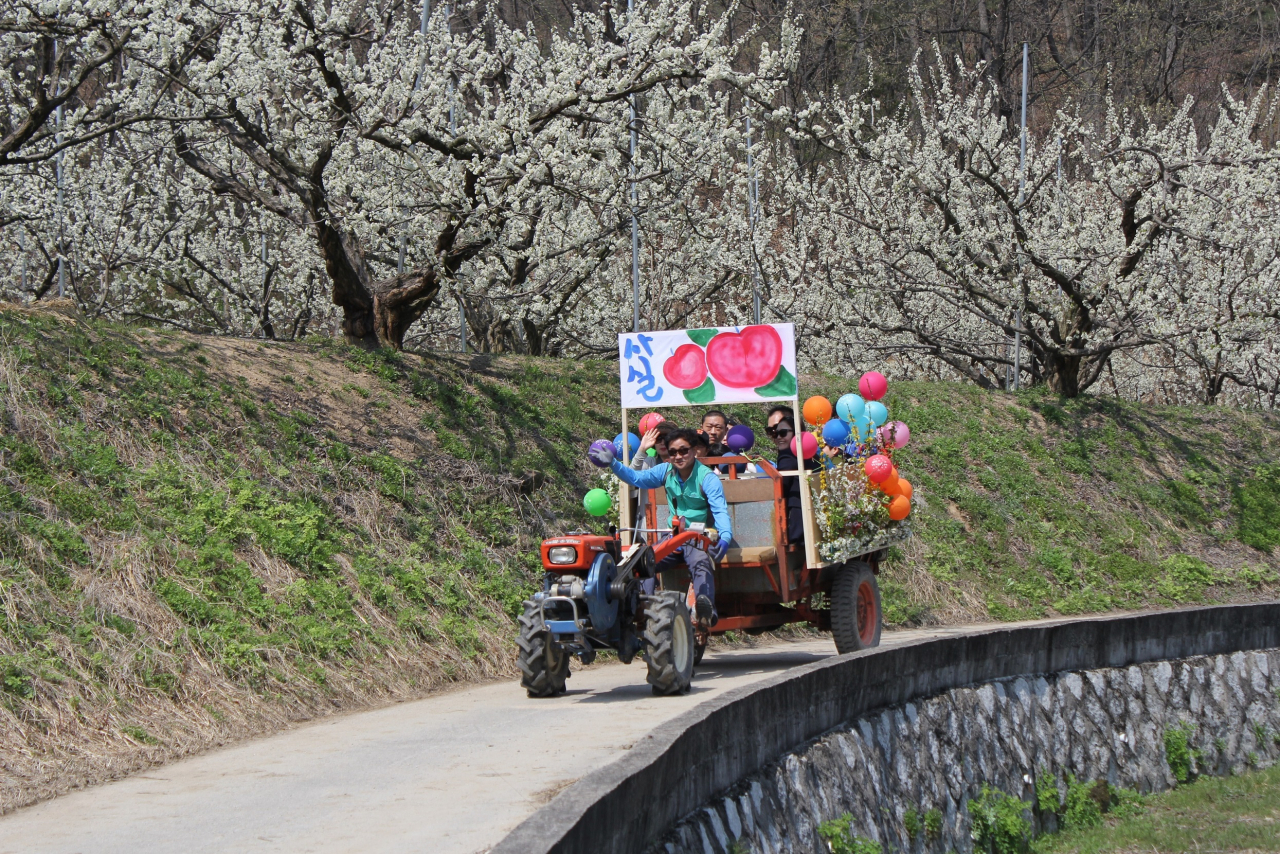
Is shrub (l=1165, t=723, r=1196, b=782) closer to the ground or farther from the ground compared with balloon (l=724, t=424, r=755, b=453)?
closer to the ground

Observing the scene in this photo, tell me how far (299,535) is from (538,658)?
3.07m

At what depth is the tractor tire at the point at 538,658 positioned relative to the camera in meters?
8.73

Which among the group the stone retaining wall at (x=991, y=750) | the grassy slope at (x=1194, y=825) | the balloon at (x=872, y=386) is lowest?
the grassy slope at (x=1194, y=825)

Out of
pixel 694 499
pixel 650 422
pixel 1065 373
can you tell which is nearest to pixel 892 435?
pixel 650 422

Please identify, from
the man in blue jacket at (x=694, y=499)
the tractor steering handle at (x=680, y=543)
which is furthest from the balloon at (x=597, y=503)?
the tractor steering handle at (x=680, y=543)

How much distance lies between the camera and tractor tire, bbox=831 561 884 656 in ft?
35.1

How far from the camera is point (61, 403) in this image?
10930 millimetres

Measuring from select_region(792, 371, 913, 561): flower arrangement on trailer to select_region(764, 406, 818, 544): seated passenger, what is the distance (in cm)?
13

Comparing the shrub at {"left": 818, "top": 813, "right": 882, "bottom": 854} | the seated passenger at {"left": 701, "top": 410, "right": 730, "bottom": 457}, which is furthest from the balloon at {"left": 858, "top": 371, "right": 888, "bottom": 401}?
the shrub at {"left": 818, "top": 813, "right": 882, "bottom": 854}

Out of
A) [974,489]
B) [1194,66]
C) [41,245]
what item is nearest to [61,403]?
[41,245]

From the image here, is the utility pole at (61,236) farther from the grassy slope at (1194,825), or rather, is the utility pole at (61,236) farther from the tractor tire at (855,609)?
the grassy slope at (1194,825)

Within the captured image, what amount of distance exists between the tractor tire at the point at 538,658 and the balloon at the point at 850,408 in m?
3.53

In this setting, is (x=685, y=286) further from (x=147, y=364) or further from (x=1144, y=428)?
(x=147, y=364)

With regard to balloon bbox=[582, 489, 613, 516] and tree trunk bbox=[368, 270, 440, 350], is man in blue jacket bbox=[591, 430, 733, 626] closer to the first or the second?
balloon bbox=[582, 489, 613, 516]
